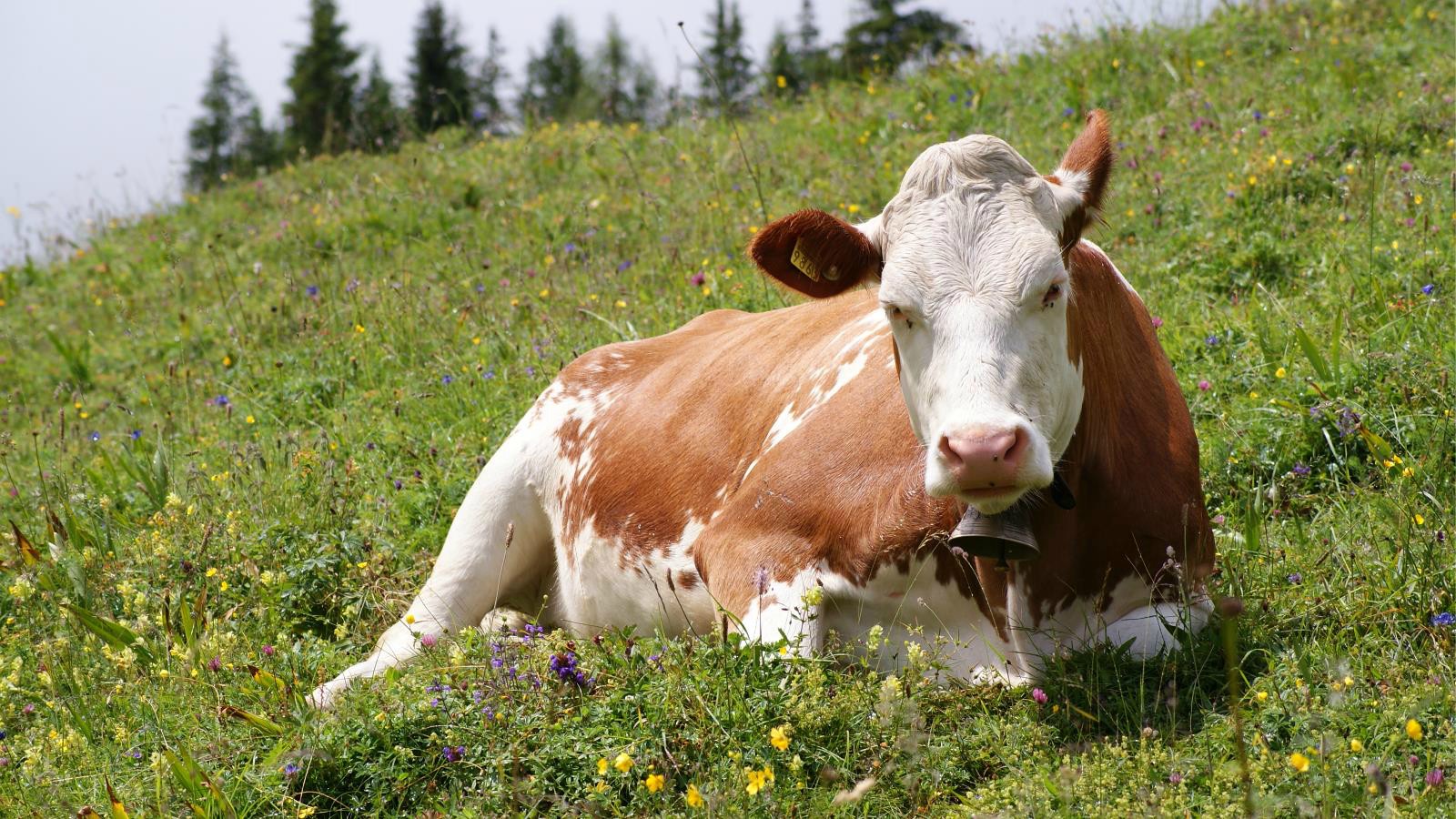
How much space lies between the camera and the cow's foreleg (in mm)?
5526

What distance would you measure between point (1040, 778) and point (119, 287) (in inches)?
403

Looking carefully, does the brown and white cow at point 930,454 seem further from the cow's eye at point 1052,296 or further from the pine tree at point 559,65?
the pine tree at point 559,65

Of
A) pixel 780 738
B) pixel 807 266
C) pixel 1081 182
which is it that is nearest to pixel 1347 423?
pixel 1081 182

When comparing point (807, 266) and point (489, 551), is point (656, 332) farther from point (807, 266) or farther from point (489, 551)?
point (807, 266)

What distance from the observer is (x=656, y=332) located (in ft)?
24.5

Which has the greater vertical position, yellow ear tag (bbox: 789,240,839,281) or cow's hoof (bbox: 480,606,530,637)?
yellow ear tag (bbox: 789,240,839,281)

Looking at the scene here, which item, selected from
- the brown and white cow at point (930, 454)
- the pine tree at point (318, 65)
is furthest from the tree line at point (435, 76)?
the brown and white cow at point (930, 454)

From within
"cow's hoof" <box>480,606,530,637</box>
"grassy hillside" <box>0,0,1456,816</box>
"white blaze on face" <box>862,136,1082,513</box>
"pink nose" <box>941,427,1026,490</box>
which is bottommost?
"cow's hoof" <box>480,606,530,637</box>

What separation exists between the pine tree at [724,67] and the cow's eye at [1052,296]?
3.62 meters

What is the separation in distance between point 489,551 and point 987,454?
318 cm

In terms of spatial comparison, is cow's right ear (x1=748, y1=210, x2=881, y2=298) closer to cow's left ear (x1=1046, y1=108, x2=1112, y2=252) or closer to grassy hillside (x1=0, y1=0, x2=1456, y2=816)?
cow's left ear (x1=1046, y1=108, x2=1112, y2=252)

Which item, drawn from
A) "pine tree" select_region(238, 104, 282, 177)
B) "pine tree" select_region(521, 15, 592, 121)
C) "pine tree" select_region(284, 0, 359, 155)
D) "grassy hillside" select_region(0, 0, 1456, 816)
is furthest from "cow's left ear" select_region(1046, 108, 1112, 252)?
"pine tree" select_region(521, 15, 592, 121)

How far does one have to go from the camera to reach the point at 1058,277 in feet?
11.1

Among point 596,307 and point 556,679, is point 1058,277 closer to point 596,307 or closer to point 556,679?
point 556,679
